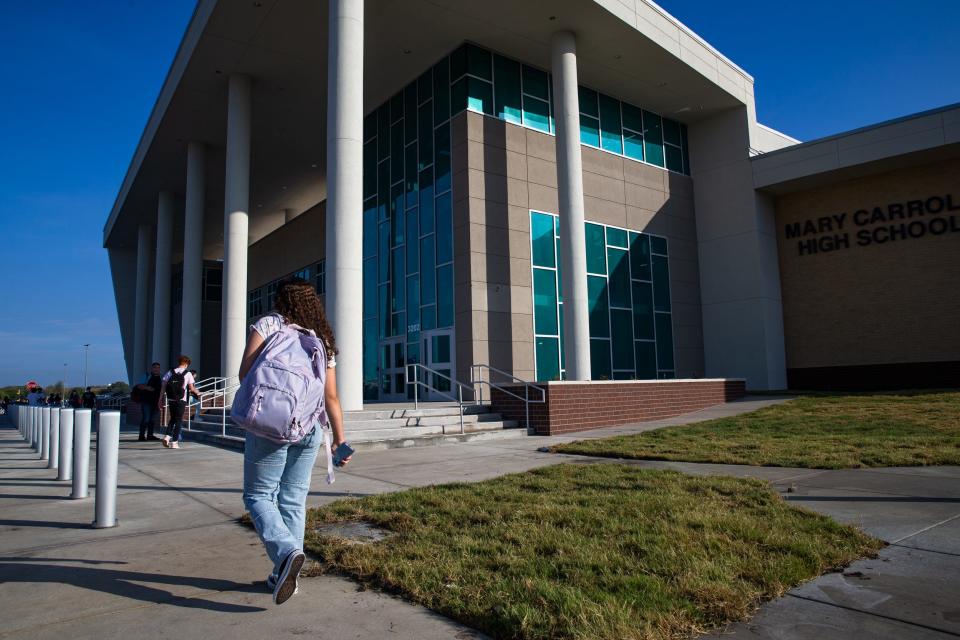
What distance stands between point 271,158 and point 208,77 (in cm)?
730

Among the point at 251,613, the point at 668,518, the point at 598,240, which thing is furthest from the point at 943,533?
the point at 598,240

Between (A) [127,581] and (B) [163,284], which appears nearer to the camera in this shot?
(A) [127,581]

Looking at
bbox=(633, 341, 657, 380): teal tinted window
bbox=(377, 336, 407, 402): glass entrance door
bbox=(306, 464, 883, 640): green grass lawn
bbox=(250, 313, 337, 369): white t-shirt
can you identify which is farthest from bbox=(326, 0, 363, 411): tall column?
bbox=(633, 341, 657, 380): teal tinted window

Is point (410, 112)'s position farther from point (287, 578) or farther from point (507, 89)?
point (287, 578)

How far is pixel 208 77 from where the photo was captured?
2198 centimetres

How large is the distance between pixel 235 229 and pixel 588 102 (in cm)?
1339

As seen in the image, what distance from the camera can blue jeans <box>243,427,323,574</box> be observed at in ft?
11.1

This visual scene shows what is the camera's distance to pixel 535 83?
22.2 m

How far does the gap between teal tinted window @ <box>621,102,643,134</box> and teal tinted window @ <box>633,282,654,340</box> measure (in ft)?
20.4

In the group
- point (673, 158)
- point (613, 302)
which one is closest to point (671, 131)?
point (673, 158)

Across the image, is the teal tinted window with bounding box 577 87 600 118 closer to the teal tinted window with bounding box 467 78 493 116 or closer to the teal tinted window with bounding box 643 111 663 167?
the teal tinted window with bounding box 643 111 663 167

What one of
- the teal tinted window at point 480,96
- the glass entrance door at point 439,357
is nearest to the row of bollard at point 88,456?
the glass entrance door at point 439,357

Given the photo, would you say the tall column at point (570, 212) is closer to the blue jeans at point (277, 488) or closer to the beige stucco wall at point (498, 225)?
the beige stucco wall at point (498, 225)

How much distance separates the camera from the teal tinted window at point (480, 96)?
2042 centimetres
